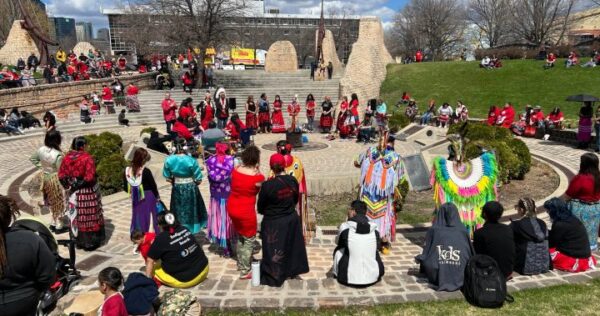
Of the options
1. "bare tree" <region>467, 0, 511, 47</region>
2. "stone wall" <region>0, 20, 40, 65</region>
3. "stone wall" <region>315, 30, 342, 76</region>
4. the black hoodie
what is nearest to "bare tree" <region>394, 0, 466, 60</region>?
"bare tree" <region>467, 0, 511, 47</region>

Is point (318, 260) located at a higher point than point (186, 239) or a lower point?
lower

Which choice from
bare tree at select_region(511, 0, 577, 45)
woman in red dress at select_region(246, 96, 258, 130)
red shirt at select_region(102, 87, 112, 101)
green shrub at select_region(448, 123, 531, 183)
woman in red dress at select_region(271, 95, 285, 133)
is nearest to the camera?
green shrub at select_region(448, 123, 531, 183)

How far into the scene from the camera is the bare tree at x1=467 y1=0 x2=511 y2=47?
55.0 metres

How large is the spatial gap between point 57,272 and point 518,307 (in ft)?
18.5

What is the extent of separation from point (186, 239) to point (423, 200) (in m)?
6.27

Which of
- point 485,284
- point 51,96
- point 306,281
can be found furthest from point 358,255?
point 51,96

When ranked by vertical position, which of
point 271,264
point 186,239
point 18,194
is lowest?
point 18,194

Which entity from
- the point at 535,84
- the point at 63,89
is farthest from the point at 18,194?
the point at 535,84

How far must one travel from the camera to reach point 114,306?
4.31 metres

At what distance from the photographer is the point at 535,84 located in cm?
2592

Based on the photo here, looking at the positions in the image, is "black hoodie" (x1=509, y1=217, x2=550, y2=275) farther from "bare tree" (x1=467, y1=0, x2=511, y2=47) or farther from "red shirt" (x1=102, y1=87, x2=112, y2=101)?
"bare tree" (x1=467, y1=0, x2=511, y2=47)

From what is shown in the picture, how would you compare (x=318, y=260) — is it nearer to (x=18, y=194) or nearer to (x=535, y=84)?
(x=18, y=194)

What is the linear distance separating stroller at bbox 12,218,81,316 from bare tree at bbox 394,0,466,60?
53.4 m

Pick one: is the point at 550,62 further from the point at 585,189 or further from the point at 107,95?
the point at 107,95
